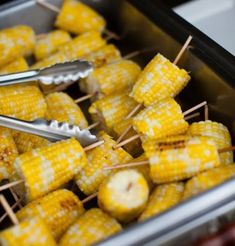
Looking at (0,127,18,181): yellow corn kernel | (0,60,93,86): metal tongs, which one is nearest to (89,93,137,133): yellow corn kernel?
(0,60,93,86): metal tongs

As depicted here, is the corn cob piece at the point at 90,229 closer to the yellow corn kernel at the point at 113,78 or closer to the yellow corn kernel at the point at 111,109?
the yellow corn kernel at the point at 111,109

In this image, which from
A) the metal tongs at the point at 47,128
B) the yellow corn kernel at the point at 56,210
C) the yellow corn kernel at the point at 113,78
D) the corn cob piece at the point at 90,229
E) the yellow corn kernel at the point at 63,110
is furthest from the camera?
the yellow corn kernel at the point at 113,78

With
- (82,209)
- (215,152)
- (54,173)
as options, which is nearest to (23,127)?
(54,173)

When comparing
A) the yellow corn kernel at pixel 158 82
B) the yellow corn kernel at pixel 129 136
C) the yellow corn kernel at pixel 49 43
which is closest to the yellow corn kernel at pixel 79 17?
the yellow corn kernel at pixel 49 43

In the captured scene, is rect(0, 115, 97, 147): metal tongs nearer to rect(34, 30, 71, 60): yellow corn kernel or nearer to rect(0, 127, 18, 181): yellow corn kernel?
rect(0, 127, 18, 181): yellow corn kernel

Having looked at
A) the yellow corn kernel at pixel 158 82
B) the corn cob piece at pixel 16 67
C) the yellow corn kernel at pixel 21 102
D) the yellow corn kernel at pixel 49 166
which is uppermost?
the corn cob piece at pixel 16 67

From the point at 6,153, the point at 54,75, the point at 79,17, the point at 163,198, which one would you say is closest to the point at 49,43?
the point at 79,17

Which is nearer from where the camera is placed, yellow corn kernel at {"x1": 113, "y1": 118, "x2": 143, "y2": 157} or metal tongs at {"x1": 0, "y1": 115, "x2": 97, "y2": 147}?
metal tongs at {"x1": 0, "y1": 115, "x2": 97, "y2": 147}
